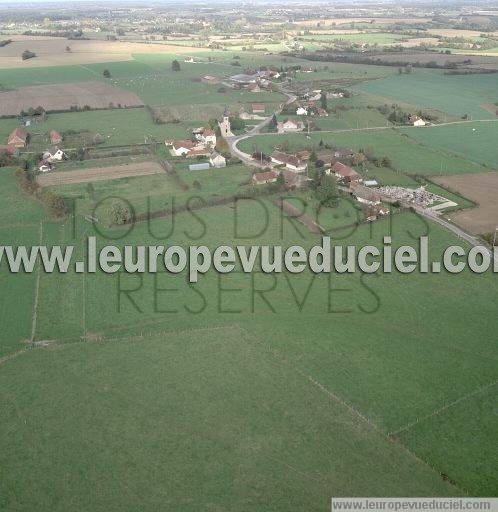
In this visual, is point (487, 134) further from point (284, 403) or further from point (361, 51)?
point (361, 51)

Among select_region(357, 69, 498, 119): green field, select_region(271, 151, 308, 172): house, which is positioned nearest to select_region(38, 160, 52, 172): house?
select_region(271, 151, 308, 172): house

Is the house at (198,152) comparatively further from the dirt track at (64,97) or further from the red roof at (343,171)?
the dirt track at (64,97)

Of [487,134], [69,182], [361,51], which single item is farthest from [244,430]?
[361,51]

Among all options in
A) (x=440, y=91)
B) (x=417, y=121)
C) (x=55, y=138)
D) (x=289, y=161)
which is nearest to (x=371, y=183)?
(x=289, y=161)

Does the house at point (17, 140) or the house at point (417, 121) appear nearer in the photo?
the house at point (17, 140)

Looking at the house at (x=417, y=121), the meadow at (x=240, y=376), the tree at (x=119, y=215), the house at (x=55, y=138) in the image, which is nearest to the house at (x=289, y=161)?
the meadow at (x=240, y=376)

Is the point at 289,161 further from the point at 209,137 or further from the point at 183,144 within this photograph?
the point at 209,137
